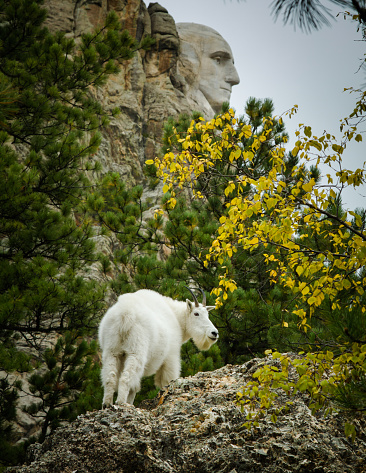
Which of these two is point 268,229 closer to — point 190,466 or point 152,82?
point 190,466

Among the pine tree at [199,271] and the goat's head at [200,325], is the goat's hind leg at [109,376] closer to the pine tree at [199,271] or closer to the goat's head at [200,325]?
the goat's head at [200,325]

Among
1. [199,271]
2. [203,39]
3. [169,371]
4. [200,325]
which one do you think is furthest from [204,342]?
[203,39]

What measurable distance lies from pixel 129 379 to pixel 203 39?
29125 mm

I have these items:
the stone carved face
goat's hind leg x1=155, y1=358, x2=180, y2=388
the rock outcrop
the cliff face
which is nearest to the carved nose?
the stone carved face

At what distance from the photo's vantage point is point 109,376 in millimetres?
4660

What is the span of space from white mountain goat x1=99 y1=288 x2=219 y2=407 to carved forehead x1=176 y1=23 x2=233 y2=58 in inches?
1041

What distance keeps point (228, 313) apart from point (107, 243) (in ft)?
32.5

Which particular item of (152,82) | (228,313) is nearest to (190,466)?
(228,313)

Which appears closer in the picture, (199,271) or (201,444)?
(201,444)

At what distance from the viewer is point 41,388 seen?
6.61 meters

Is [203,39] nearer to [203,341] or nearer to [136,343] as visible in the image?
[203,341]

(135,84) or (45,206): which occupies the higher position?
(135,84)

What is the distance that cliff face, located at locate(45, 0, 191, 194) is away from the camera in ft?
69.0

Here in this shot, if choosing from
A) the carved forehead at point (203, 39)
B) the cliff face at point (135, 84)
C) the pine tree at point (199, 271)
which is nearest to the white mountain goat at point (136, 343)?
the pine tree at point (199, 271)
